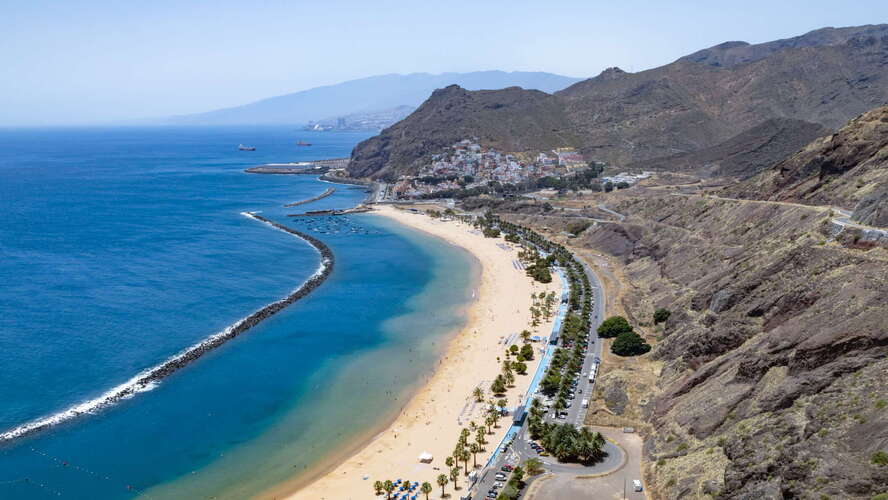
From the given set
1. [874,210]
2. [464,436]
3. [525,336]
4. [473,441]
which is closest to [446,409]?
[473,441]

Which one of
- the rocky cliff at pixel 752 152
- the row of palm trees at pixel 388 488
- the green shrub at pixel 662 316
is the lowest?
the row of palm trees at pixel 388 488

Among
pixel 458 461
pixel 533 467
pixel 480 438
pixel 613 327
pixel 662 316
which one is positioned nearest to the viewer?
pixel 533 467

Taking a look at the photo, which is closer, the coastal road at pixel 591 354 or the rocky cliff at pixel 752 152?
the coastal road at pixel 591 354

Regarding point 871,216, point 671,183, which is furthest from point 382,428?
point 671,183

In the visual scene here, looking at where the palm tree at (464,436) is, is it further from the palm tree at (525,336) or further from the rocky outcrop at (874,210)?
the rocky outcrop at (874,210)

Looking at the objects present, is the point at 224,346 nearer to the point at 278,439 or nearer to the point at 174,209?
the point at 278,439

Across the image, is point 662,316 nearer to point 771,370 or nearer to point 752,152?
point 771,370

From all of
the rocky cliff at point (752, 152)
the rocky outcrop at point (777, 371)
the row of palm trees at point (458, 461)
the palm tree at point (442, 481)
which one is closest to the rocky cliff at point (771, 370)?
the rocky outcrop at point (777, 371)
